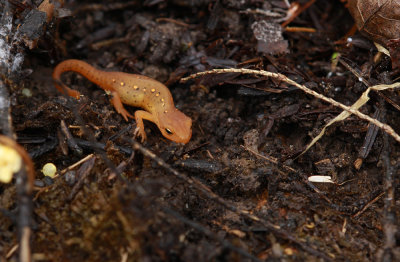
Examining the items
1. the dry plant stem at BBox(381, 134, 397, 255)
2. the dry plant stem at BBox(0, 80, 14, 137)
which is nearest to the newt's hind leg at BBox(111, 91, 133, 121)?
the dry plant stem at BBox(0, 80, 14, 137)

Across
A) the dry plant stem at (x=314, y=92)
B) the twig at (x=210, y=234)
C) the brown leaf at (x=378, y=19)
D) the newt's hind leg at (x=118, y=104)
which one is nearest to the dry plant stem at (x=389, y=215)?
the dry plant stem at (x=314, y=92)

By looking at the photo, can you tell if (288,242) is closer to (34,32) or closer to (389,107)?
(389,107)

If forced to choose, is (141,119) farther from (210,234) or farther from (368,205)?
(368,205)

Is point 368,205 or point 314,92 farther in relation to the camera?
point 314,92

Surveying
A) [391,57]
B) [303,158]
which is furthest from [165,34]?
[391,57]

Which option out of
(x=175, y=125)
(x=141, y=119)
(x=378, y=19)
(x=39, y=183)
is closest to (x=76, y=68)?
(x=141, y=119)

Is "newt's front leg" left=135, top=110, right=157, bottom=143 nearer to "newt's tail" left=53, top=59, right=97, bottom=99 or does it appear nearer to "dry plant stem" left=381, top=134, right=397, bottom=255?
"newt's tail" left=53, top=59, right=97, bottom=99
